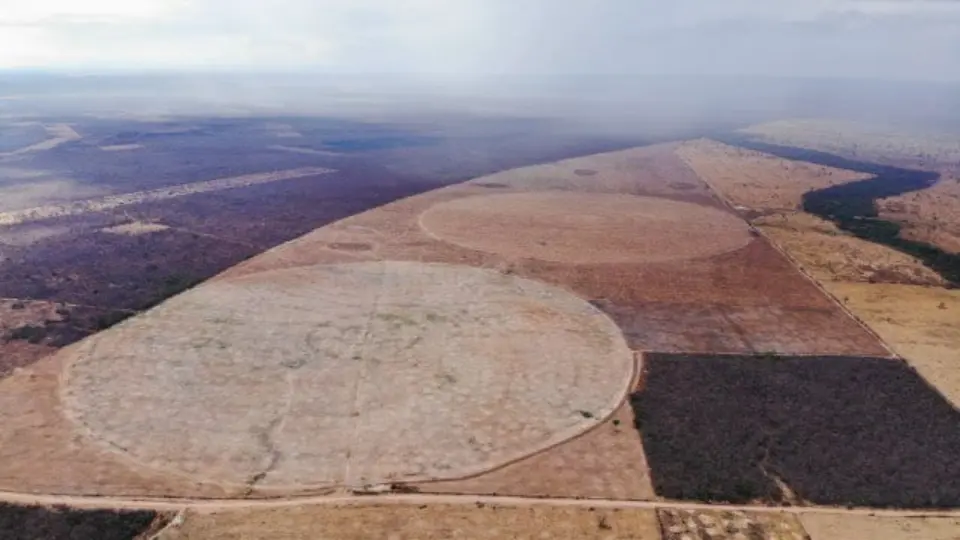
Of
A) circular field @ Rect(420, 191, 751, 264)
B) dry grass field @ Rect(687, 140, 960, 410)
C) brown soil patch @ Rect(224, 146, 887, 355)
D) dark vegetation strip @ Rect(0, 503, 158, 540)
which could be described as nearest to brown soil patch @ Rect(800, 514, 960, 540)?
dry grass field @ Rect(687, 140, 960, 410)

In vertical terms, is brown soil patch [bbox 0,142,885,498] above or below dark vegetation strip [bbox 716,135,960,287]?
below

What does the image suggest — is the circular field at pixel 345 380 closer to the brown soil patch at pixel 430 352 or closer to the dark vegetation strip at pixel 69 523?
the brown soil patch at pixel 430 352

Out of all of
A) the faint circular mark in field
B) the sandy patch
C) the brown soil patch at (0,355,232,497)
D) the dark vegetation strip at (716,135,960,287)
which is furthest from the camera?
the sandy patch

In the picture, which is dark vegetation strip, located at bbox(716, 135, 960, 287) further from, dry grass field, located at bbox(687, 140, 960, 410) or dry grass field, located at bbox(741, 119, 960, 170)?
dry grass field, located at bbox(741, 119, 960, 170)

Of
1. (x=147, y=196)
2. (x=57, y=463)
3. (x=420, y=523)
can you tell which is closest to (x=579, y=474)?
(x=420, y=523)

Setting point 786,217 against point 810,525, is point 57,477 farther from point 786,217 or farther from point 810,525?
point 786,217

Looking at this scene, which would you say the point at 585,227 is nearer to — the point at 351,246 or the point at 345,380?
the point at 351,246

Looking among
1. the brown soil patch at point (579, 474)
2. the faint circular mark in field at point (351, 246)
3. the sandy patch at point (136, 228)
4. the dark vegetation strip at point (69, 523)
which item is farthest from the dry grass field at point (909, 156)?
the sandy patch at point (136, 228)
